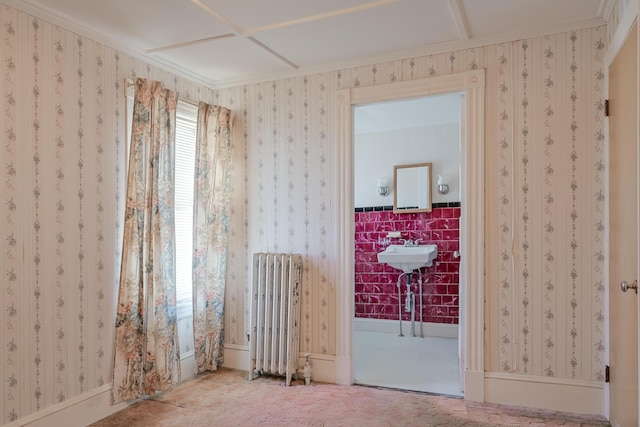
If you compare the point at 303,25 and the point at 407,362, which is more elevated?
the point at 303,25

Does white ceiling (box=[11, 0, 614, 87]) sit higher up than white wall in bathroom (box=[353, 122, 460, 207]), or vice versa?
white ceiling (box=[11, 0, 614, 87])

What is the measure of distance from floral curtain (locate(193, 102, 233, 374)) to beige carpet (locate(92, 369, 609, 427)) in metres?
0.41

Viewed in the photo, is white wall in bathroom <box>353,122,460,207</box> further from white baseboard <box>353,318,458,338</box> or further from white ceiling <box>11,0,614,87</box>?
white ceiling <box>11,0,614,87</box>

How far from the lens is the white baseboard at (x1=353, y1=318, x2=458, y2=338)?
509 cm

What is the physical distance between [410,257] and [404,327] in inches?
43.3

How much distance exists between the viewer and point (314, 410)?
9.64ft

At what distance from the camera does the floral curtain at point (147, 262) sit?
9.73 ft

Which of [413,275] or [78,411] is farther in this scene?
[413,275]

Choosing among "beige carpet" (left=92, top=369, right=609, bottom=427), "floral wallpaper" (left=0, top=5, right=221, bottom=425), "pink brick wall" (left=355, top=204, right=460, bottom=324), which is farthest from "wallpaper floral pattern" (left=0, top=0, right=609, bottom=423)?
"pink brick wall" (left=355, top=204, right=460, bottom=324)

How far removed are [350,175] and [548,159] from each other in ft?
4.60

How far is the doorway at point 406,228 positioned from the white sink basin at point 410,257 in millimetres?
204

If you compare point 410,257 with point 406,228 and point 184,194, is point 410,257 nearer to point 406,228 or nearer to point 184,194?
point 406,228

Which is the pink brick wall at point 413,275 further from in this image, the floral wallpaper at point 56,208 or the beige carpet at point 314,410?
the floral wallpaper at point 56,208

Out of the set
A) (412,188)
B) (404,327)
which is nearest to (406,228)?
(412,188)
